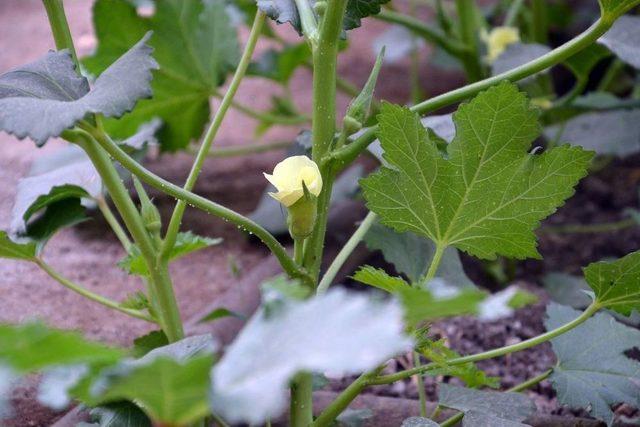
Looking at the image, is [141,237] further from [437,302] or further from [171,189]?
[437,302]

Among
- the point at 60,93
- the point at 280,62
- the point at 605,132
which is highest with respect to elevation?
the point at 60,93

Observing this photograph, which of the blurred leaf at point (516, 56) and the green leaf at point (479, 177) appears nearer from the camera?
the green leaf at point (479, 177)

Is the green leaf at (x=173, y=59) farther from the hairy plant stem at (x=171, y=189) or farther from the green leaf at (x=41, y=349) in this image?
the green leaf at (x=41, y=349)

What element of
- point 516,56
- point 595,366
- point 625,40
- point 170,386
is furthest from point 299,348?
point 516,56

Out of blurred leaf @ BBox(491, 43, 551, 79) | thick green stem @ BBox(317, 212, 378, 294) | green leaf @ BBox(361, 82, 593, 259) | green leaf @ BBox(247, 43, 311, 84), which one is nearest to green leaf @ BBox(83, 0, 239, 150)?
green leaf @ BBox(247, 43, 311, 84)

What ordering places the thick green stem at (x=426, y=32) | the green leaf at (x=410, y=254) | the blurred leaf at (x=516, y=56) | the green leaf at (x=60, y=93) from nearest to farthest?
the green leaf at (x=60, y=93) < the green leaf at (x=410, y=254) < the blurred leaf at (x=516, y=56) < the thick green stem at (x=426, y=32)

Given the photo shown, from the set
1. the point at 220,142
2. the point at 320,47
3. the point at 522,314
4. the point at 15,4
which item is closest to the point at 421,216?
the point at 320,47

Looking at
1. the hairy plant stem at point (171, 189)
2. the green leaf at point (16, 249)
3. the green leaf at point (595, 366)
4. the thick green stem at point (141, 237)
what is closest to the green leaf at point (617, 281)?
the green leaf at point (595, 366)

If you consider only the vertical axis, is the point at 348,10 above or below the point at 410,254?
above

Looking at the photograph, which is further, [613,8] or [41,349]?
[613,8]
